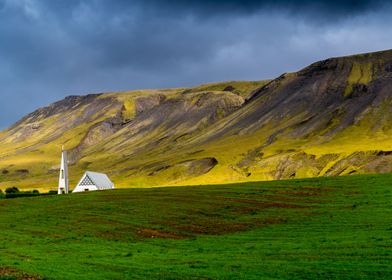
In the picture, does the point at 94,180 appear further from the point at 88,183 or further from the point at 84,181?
the point at 84,181

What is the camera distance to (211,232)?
1825 inches

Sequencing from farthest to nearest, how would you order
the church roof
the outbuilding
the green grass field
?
1. the church roof
2. the outbuilding
3. the green grass field

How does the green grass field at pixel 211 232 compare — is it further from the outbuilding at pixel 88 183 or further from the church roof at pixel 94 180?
the church roof at pixel 94 180

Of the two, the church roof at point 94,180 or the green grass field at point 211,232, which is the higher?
the church roof at point 94,180

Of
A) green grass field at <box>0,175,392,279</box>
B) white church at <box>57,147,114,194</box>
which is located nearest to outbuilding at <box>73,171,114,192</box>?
white church at <box>57,147,114,194</box>

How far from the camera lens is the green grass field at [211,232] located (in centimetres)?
2869

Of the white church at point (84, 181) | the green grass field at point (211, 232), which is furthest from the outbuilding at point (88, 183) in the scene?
the green grass field at point (211, 232)

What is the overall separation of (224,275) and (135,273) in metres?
4.28

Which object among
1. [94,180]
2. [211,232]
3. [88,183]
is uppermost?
[94,180]

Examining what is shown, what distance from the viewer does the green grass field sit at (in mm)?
28688

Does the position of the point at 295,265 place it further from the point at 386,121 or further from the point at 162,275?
the point at 386,121

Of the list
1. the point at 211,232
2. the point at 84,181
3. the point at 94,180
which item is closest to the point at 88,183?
the point at 84,181

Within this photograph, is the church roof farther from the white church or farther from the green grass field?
the green grass field

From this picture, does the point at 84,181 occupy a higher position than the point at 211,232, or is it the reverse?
the point at 84,181
